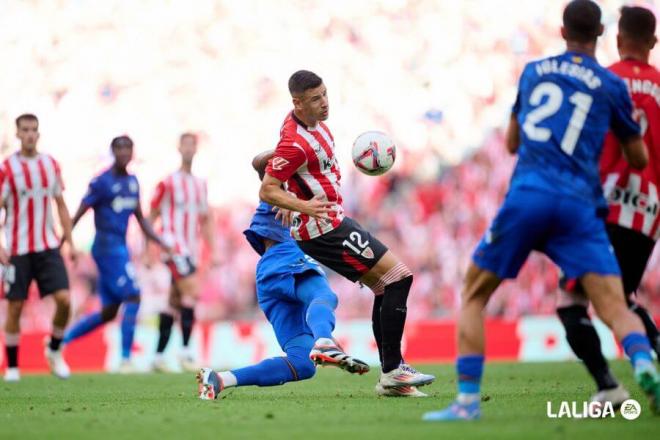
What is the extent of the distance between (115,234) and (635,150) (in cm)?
1019

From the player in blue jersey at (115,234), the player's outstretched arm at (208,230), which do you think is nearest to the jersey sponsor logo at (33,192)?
the player in blue jersey at (115,234)

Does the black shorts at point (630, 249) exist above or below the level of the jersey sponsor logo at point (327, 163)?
below

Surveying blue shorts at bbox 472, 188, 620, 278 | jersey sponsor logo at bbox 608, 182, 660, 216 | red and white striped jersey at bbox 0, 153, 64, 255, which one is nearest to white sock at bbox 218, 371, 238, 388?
blue shorts at bbox 472, 188, 620, 278

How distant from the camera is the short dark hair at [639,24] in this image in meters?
7.76

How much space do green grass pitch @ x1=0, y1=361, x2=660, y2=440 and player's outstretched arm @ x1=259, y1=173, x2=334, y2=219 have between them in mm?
1338

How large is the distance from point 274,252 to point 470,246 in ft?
44.8

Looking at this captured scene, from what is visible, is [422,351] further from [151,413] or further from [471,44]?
[151,413]

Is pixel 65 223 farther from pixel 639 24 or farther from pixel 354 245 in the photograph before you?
pixel 639 24

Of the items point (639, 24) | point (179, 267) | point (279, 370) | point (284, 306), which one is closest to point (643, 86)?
point (639, 24)

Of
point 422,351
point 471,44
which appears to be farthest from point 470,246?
point 471,44

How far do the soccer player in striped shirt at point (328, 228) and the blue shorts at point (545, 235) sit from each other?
7.38ft

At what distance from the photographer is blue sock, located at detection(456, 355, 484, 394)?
245 inches

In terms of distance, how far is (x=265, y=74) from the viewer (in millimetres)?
27406

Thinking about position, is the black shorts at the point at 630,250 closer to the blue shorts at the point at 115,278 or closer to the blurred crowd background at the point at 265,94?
the blue shorts at the point at 115,278
